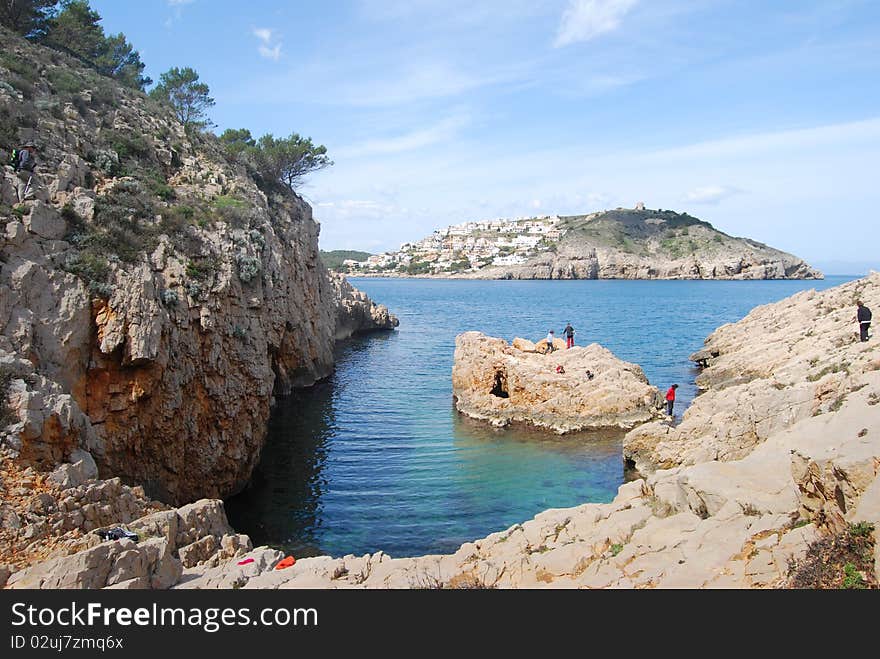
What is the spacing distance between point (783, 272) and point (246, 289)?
20211 centimetres

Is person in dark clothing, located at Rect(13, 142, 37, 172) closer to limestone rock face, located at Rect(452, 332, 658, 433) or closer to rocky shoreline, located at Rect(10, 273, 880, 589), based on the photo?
rocky shoreline, located at Rect(10, 273, 880, 589)

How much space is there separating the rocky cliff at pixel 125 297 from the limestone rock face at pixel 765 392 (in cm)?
1456

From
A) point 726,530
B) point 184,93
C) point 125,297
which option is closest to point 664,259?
point 184,93

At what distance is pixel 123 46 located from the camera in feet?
160

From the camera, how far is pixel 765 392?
61.2ft

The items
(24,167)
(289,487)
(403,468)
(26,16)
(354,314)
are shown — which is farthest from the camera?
(354,314)

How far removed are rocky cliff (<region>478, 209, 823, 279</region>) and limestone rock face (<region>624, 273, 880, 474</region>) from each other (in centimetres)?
15313

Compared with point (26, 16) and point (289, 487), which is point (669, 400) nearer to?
point (289, 487)

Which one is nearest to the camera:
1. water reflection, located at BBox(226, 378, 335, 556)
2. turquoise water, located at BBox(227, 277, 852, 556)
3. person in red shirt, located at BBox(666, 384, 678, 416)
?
water reflection, located at BBox(226, 378, 335, 556)

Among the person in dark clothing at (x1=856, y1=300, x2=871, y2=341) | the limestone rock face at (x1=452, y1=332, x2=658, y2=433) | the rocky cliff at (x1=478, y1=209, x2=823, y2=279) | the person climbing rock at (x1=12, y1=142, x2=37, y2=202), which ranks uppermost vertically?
the rocky cliff at (x1=478, y1=209, x2=823, y2=279)

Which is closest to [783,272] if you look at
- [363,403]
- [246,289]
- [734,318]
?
[734,318]

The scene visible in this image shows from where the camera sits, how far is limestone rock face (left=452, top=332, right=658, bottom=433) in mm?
28500

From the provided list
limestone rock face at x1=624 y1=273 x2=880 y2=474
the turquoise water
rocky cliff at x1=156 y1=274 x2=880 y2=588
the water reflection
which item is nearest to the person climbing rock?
the water reflection

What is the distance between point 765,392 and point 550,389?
12.1 meters
